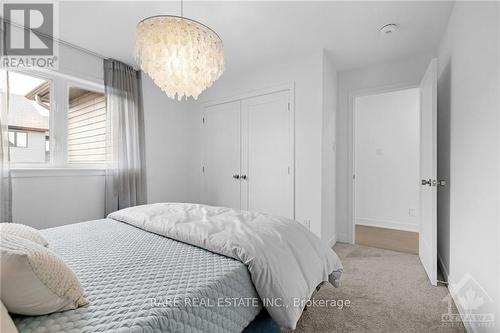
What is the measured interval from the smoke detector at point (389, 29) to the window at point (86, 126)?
3.18 meters

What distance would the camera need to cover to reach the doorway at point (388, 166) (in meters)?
4.02

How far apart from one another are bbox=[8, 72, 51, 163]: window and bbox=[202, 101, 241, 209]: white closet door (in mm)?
1973

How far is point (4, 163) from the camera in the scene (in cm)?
211

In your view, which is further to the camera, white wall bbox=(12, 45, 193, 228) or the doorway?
the doorway

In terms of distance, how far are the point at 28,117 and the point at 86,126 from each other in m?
0.54

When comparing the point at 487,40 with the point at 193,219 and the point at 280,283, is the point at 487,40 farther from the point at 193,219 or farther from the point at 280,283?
the point at 193,219

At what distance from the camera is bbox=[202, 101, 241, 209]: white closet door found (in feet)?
11.8

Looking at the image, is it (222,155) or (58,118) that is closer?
(58,118)

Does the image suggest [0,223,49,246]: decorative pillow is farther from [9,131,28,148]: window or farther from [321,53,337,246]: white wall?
[321,53,337,246]: white wall

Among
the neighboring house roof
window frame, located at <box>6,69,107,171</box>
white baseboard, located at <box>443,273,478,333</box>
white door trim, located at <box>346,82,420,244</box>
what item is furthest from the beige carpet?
the neighboring house roof

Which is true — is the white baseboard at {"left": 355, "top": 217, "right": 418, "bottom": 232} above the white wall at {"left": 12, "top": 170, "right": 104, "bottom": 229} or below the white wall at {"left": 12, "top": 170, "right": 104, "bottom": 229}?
below

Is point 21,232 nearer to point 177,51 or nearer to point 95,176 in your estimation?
point 177,51

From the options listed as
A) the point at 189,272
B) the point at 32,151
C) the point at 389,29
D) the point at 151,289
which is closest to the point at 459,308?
the point at 189,272

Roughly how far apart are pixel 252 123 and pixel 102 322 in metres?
2.93
